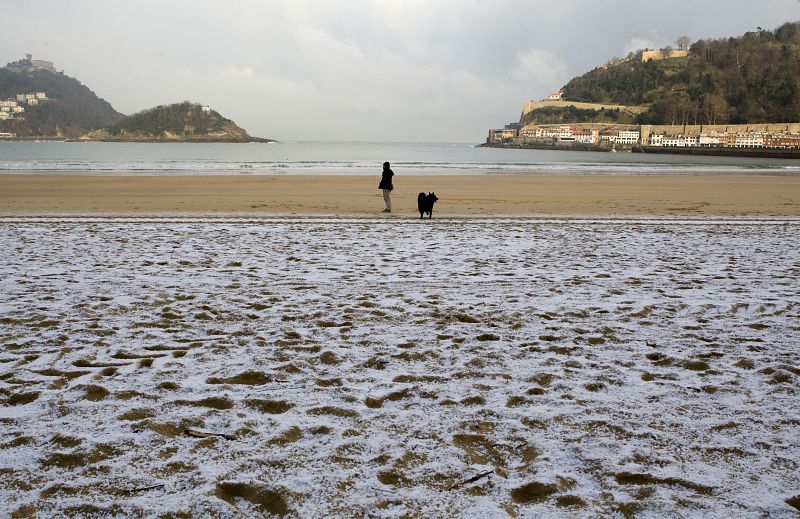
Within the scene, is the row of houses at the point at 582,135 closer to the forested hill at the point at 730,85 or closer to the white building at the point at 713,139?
the forested hill at the point at 730,85

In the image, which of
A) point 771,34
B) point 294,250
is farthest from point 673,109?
point 294,250

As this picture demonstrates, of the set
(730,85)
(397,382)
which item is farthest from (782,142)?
(397,382)

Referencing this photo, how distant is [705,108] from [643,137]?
20.7 meters

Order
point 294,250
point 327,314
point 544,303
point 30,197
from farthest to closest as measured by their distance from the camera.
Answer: point 30,197 → point 294,250 → point 544,303 → point 327,314

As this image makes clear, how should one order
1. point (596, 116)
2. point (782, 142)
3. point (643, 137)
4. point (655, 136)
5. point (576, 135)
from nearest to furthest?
point (782, 142) → point (655, 136) → point (643, 137) → point (576, 135) → point (596, 116)

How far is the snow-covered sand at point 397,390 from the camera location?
2348mm

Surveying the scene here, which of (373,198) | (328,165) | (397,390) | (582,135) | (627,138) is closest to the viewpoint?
(397,390)

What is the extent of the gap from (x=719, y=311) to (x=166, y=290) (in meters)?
5.37

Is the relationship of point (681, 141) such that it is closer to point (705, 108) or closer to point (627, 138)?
point (627, 138)

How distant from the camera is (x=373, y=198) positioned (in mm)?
18266

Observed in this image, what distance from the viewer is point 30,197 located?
17.0m

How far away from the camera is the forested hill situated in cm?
15662

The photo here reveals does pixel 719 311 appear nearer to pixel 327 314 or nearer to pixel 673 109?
pixel 327 314

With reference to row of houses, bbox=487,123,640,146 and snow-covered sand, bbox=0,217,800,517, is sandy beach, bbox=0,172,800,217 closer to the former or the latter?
snow-covered sand, bbox=0,217,800,517
